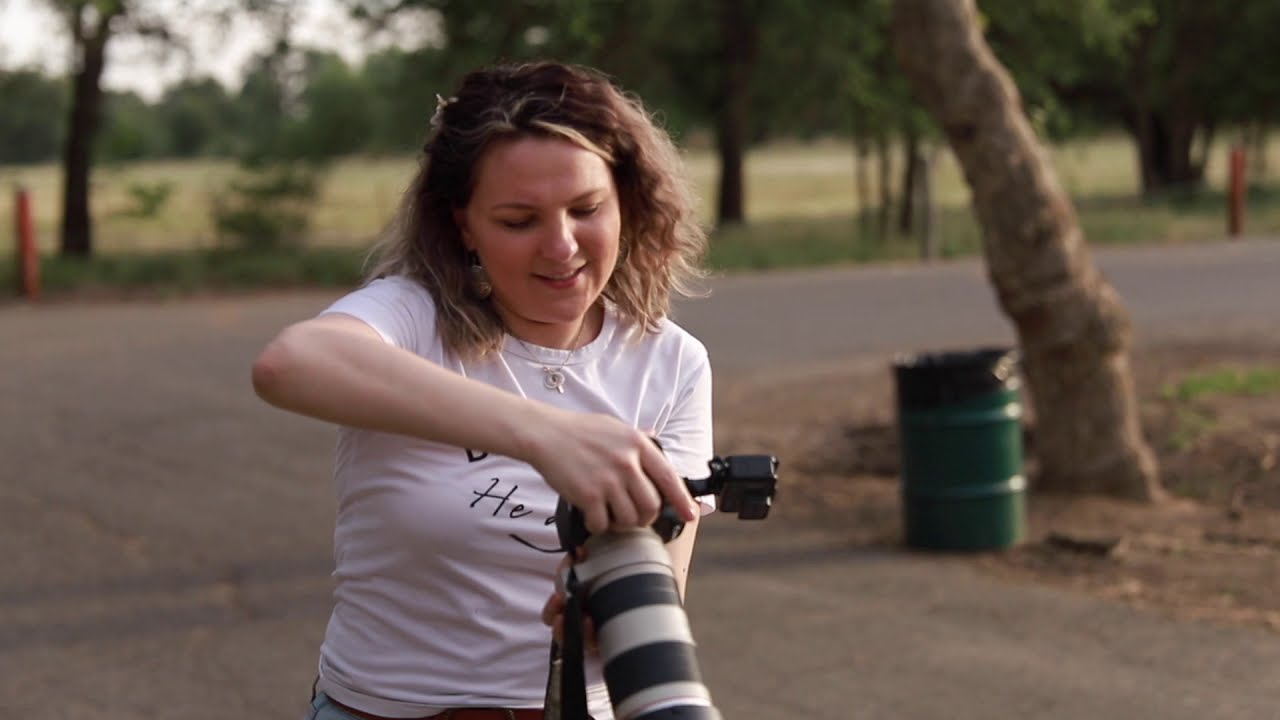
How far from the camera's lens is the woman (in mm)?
2305

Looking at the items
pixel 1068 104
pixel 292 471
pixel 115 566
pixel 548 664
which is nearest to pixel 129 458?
pixel 292 471

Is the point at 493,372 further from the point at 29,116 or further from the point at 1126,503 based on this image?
the point at 29,116

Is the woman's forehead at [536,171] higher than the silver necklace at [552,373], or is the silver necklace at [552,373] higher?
the woman's forehead at [536,171]

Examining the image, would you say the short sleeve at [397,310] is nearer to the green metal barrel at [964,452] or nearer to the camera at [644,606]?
the camera at [644,606]

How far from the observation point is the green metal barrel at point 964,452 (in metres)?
7.44

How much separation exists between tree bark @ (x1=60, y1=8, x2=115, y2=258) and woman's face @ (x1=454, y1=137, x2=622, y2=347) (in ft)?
72.6

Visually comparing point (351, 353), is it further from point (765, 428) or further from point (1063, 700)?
point (765, 428)

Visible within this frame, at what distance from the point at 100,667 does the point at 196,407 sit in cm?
569

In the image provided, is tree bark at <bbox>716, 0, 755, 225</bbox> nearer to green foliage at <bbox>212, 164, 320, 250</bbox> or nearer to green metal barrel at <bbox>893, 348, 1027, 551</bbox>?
green foliage at <bbox>212, 164, 320, 250</bbox>

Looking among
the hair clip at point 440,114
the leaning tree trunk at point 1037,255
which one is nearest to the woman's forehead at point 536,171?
the hair clip at point 440,114

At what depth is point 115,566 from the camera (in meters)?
7.38

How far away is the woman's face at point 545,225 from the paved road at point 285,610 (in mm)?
3262

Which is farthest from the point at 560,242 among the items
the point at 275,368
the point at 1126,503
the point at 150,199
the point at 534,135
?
→ the point at 150,199

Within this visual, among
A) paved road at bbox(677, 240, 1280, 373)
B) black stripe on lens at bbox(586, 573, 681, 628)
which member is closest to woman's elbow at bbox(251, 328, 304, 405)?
black stripe on lens at bbox(586, 573, 681, 628)
